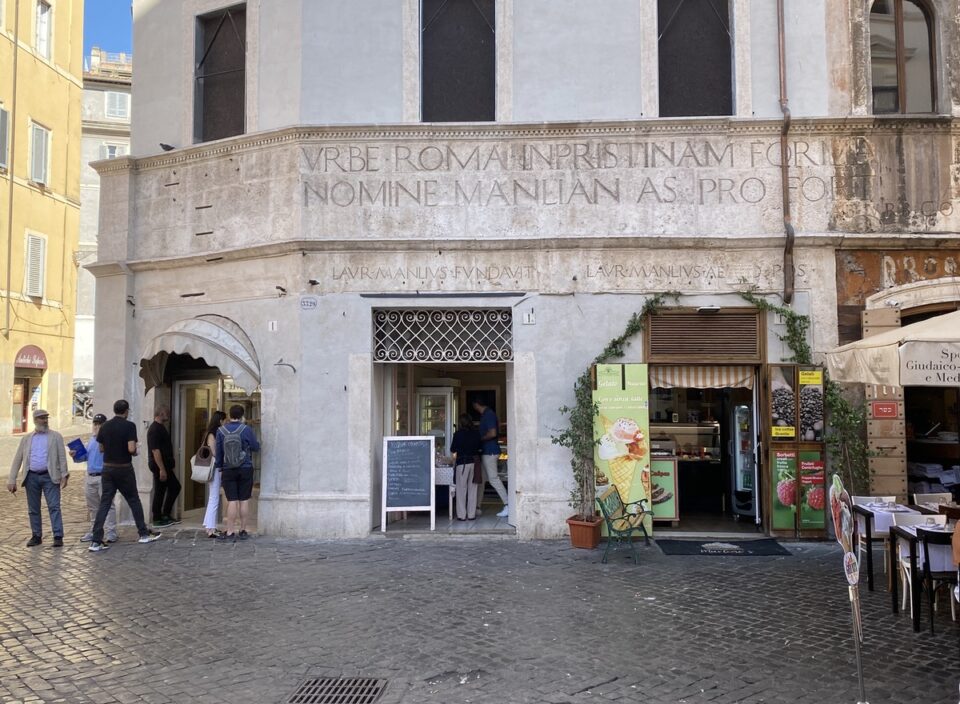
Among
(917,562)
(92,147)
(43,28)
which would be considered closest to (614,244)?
(917,562)

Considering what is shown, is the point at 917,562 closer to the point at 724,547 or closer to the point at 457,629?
the point at 724,547

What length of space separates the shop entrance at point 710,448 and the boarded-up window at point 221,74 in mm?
7344

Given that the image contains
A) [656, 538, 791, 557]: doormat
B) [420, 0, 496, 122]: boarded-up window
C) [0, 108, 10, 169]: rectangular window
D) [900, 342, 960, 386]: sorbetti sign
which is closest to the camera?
[900, 342, 960, 386]: sorbetti sign

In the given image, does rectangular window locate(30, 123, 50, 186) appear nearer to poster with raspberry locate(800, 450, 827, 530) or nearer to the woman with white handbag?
the woman with white handbag

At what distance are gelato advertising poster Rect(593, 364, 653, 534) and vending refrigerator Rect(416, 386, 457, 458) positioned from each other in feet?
11.2

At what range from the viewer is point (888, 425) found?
379 inches

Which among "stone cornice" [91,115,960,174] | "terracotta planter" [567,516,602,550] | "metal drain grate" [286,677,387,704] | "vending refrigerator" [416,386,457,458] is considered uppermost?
"stone cornice" [91,115,960,174]

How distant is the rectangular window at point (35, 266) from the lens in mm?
26609

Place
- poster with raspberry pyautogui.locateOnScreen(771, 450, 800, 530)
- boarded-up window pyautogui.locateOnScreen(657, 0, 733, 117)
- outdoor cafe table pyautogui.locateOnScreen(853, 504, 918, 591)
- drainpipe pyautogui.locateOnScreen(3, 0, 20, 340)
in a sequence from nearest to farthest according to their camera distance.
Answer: outdoor cafe table pyautogui.locateOnScreen(853, 504, 918, 591)
poster with raspberry pyautogui.locateOnScreen(771, 450, 800, 530)
boarded-up window pyautogui.locateOnScreen(657, 0, 733, 117)
drainpipe pyautogui.locateOnScreen(3, 0, 20, 340)


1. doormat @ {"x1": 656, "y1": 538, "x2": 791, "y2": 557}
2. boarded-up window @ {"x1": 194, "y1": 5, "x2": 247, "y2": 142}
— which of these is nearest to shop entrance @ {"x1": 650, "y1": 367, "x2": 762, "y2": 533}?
doormat @ {"x1": 656, "y1": 538, "x2": 791, "y2": 557}

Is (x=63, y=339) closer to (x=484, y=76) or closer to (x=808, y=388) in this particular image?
(x=484, y=76)

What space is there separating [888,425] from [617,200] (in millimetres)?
4605

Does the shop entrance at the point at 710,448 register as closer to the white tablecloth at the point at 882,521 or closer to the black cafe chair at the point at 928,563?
the white tablecloth at the point at 882,521

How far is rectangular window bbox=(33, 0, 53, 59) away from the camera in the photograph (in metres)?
27.2
